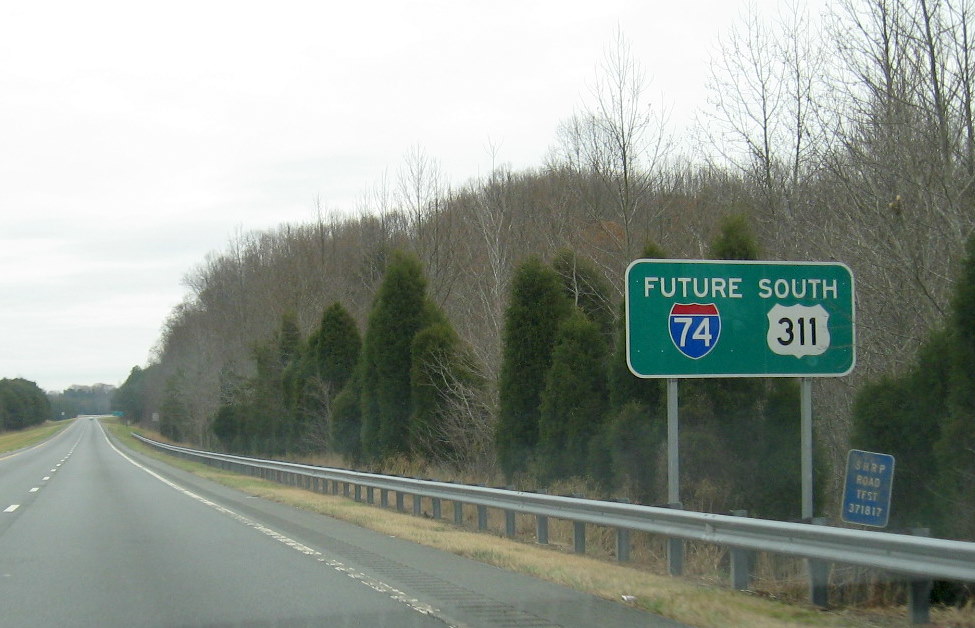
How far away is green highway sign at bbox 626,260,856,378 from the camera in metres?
12.7

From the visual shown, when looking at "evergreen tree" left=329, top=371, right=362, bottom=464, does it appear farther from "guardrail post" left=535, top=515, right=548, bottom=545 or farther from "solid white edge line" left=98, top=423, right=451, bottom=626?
"guardrail post" left=535, top=515, right=548, bottom=545

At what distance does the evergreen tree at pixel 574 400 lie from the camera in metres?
A: 19.7

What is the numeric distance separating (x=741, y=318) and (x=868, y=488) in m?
3.85

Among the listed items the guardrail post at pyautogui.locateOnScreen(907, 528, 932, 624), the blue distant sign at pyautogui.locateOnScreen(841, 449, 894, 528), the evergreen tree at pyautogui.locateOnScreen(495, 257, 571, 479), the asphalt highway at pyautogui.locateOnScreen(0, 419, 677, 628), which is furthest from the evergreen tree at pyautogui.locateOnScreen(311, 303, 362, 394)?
the guardrail post at pyautogui.locateOnScreen(907, 528, 932, 624)

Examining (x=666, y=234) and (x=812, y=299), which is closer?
(x=812, y=299)

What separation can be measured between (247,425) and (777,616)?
51.1m

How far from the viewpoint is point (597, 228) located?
3048cm

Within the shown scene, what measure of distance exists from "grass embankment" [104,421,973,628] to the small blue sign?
2902 mm

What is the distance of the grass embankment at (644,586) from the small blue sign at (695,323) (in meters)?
2.90

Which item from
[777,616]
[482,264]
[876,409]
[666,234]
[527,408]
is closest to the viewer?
[777,616]

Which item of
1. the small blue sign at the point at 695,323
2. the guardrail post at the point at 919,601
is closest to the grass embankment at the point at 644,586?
the guardrail post at the point at 919,601

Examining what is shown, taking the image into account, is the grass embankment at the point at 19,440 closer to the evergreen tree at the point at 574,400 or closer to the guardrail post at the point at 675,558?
the evergreen tree at the point at 574,400

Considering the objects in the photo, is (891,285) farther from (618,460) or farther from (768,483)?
(618,460)

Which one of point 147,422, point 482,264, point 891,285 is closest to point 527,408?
point 891,285
